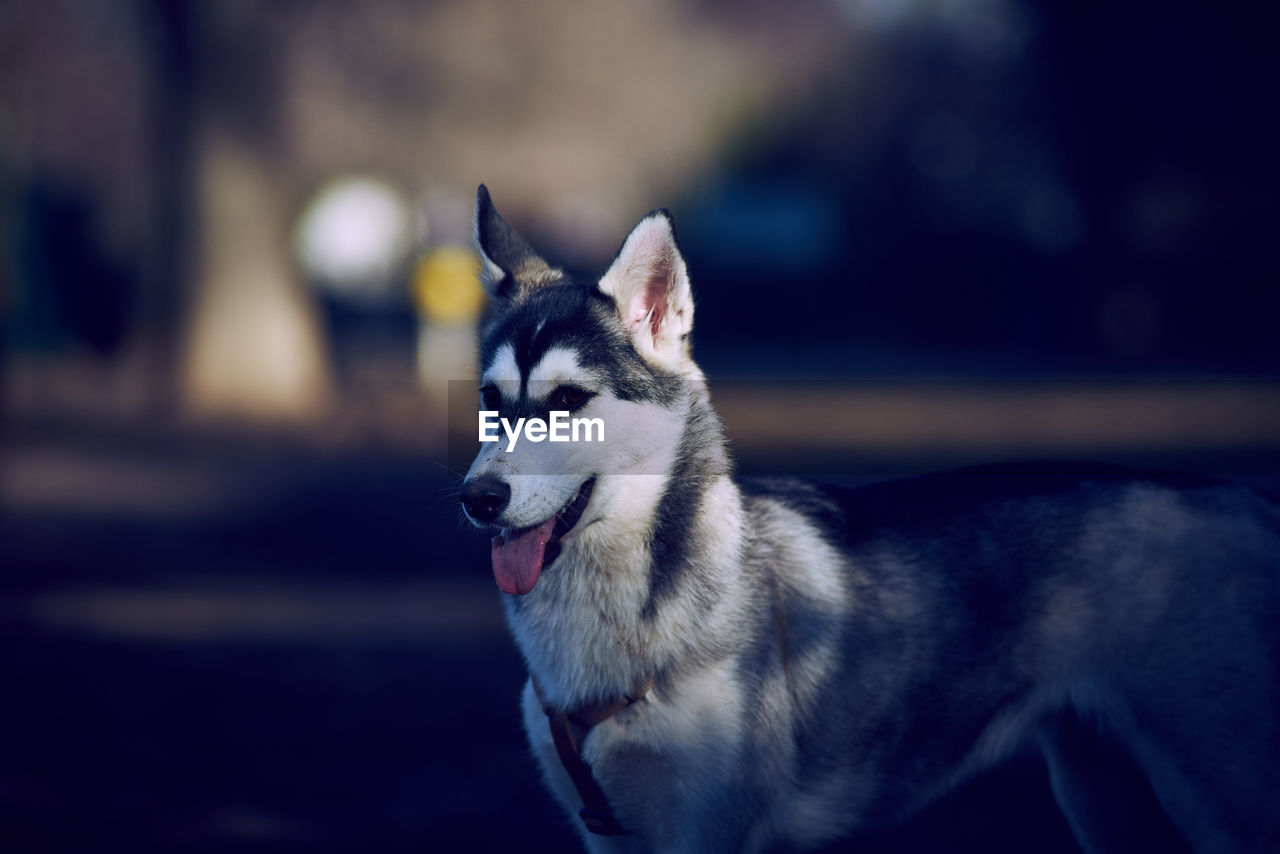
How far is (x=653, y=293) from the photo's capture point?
3736 millimetres

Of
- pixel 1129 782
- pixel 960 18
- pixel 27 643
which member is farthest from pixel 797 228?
pixel 1129 782

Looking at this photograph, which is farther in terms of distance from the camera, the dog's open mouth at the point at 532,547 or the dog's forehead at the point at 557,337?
the dog's forehead at the point at 557,337

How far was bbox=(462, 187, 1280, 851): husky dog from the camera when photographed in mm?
3393

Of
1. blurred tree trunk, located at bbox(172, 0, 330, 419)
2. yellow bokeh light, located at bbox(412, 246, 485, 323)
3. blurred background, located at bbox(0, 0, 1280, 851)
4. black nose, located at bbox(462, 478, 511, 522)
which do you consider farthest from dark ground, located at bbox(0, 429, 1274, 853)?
yellow bokeh light, located at bbox(412, 246, 485, 323)

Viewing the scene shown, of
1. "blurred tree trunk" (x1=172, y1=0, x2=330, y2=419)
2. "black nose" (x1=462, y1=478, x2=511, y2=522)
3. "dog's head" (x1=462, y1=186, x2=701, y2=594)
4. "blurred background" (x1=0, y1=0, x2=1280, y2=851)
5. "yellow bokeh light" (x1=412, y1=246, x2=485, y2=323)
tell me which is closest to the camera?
"black nose" (x1=462, y1=478, x2=511, y2=522)

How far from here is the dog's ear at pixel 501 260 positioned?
4.00 meters

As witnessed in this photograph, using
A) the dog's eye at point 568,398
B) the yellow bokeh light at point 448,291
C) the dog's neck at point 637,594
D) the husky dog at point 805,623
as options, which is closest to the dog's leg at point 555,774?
the husky dog at point 805,623

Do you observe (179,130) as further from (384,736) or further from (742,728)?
(742,728)

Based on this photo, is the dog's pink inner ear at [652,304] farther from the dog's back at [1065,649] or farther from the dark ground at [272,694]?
the dark ground at [272,694]

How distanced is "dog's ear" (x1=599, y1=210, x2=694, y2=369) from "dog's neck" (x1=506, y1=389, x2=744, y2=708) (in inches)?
13.7

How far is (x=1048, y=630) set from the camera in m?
3.53

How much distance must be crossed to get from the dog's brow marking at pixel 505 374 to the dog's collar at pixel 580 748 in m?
0.89

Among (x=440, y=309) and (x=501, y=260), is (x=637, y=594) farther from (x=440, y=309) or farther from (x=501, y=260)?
(x=440, y=309)

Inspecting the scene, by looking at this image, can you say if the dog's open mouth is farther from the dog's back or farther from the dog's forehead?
the dog's back
